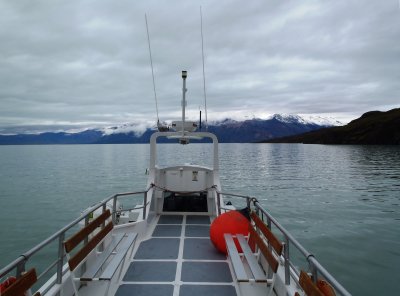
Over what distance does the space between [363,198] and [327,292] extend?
25392 mm

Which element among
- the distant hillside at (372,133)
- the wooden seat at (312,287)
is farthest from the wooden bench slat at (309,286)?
the distant hillside at (372,133)

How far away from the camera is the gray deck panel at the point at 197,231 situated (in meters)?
9.10

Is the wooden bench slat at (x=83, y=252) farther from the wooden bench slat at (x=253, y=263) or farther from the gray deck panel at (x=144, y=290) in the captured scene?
the wooden bench slat at (x=253, y=263)

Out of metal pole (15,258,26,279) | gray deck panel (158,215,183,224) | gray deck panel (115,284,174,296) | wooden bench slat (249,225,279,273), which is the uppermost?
metal pole (15,258,26,279)

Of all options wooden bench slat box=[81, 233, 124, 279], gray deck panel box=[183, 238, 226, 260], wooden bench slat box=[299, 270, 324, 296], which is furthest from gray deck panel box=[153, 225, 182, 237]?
wooden bench slat box=[299, 270, 324, 296]

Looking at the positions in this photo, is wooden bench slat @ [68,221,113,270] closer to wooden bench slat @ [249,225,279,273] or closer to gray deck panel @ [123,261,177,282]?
gray deck panel @ [123,261,177,282]

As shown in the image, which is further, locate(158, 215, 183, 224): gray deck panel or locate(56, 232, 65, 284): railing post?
locate(158, 215, 183, 224): gray deck panel

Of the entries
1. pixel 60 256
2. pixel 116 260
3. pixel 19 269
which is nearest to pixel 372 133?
pixel 116 260

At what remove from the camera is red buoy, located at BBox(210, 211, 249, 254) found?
7.41 metres

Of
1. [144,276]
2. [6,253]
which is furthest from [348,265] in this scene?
[6,253]

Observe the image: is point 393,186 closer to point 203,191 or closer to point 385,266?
point 385,266

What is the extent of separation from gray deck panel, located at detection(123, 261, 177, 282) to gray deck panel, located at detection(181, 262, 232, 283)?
0.93 feet

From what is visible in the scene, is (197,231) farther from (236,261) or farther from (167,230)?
(236,261)

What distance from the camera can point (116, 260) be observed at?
561 cm
